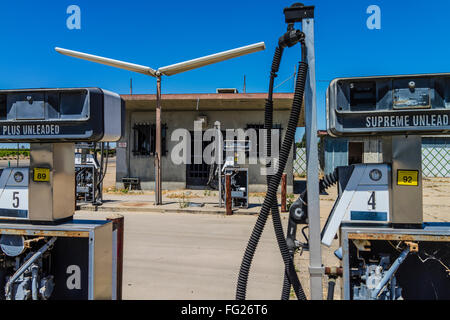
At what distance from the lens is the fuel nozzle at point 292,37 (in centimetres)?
213

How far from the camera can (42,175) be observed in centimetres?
254

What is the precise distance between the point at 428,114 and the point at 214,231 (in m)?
5.24

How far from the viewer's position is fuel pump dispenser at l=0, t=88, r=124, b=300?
2.42 m

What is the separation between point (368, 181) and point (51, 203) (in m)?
2.19

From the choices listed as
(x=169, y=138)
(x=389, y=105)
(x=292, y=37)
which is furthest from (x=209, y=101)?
(x=389, y=105)

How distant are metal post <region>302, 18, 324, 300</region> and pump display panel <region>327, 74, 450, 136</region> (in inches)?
5.0

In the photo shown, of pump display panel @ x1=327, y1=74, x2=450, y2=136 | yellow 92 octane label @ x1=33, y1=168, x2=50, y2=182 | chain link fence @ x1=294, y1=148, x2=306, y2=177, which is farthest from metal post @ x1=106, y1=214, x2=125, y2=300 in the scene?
chain link fence @ x1=294, y1=148, x2=306, y2=177

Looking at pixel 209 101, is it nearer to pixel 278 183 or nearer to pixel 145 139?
pixel 145 139

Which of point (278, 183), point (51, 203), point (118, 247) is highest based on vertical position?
point (278, 183)

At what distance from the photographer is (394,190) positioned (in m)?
2.24

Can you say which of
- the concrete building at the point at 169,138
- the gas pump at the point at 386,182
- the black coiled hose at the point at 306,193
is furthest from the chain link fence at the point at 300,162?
the gas pump at the point at 386,182

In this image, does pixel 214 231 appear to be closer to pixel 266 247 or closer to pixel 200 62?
pixel 266 247

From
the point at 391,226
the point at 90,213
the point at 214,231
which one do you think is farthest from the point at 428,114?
the point at 90,213

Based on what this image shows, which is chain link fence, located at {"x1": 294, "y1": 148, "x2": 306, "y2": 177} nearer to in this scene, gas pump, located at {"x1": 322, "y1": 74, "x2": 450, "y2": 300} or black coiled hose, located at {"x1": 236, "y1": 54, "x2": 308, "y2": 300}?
gas pump, located at {"x1": 322, "y1": 74, "x2": 450, "y2": 300}
